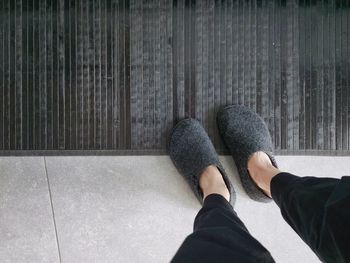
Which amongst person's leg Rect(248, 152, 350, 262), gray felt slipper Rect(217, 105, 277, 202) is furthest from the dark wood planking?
person's leg Rect(248, 152, 350, 262)

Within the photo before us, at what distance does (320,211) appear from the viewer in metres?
0.66

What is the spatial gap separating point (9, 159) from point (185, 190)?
1.39 ft

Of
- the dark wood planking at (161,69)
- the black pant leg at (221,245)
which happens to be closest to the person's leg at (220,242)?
the black pant leg at (221,245)

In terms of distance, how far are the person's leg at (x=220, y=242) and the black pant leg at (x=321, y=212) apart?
0.08 meters

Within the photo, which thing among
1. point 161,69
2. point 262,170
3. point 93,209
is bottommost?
point 93,209

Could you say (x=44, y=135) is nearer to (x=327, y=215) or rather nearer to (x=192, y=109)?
(x=192, y=109)

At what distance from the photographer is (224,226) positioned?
0.71m

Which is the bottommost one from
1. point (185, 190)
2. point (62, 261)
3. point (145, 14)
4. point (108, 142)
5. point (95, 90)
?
point (62, 261)

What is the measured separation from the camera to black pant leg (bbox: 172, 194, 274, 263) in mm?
632

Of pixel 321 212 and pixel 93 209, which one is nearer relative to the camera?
pixel 321 212

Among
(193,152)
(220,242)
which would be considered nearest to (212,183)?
(193,152)

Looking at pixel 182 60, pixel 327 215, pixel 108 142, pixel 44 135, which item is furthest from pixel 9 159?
pixel 327 215

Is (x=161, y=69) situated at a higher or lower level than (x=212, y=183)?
higher

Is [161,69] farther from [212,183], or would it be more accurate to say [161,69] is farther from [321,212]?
[321,212]
